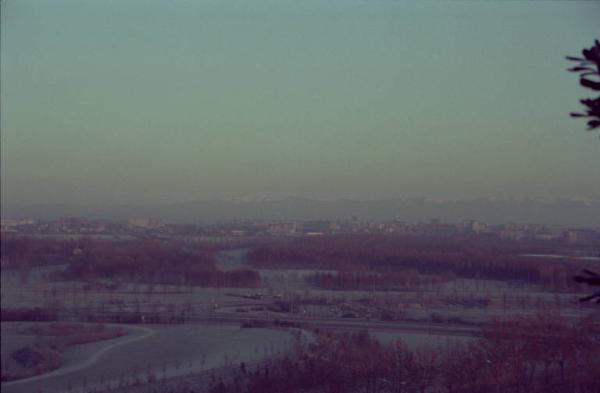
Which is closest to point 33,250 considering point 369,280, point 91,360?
point 91,360

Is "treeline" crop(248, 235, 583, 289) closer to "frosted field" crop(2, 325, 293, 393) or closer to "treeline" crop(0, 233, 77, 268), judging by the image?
"frosted field" crop(2, 325, 293, 393)

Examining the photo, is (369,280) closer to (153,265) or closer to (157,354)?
(153,265)

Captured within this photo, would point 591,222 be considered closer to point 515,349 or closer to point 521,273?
point 521,273

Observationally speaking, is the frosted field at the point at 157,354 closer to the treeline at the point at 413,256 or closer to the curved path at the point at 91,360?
the curved path at the point at 91,360

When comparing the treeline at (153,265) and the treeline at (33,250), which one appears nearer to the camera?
the treeline at (33,250)

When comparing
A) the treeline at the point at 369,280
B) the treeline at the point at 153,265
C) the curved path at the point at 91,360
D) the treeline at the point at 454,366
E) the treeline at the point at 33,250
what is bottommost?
the treeline at the point at 454,366

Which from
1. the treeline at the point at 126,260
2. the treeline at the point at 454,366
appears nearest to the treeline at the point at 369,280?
the treeline at the point at 126,260

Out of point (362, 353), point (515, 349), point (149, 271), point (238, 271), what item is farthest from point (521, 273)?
point (149, 271)
